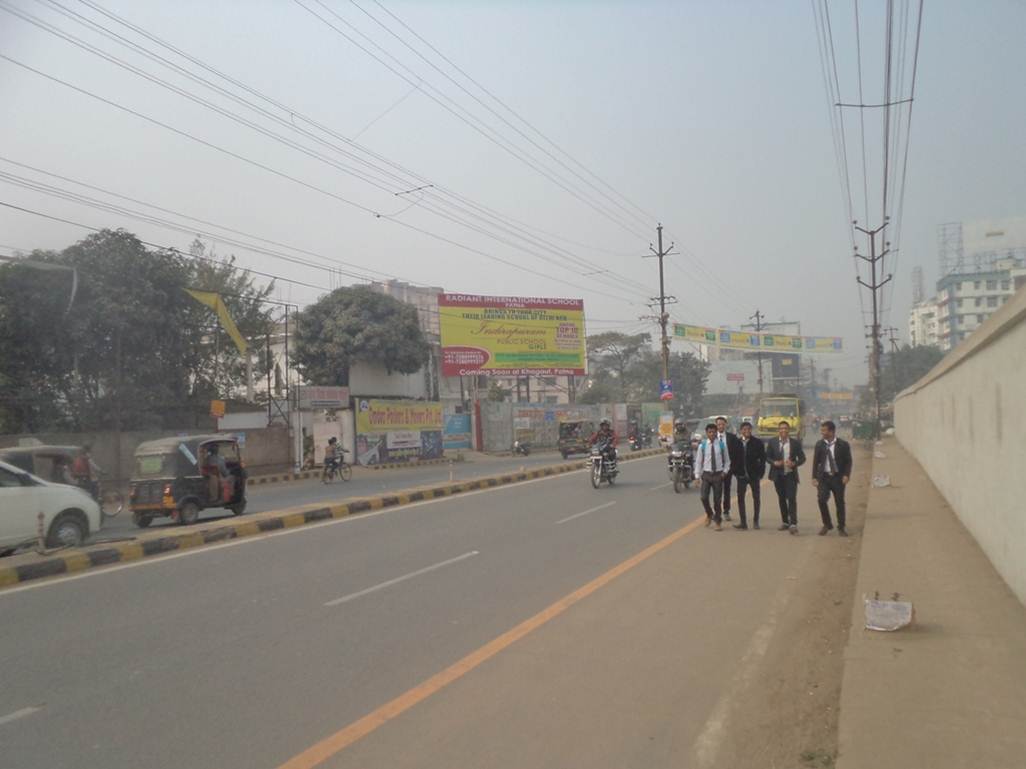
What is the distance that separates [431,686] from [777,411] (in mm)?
33870

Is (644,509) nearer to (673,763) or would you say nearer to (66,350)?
(673,763)

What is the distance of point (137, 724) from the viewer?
5148mm

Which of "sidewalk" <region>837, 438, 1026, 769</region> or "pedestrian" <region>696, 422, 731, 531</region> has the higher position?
"pedestrian" <region>696, 422, 731, 531</region>

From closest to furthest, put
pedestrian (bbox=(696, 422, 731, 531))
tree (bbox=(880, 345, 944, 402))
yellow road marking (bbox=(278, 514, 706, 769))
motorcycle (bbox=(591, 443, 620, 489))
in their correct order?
1. yellow road marking (bbox=(278, 514, 706, 769))
2. pedestrian (bbox=(696, 422, 731, 531))
3. motorcycle (bbox=(591, 443, 620, 489))
4. tree (bbox=(880, 345, 944, 402))

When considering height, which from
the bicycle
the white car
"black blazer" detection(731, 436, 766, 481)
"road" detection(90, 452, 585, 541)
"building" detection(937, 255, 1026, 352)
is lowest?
"road" detection(90, 452, 585, 541)

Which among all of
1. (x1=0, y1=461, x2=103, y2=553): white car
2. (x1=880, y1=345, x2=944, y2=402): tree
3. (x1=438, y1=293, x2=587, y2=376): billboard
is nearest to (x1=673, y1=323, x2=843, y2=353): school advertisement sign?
(x1=438, y1=293, x2=587, y2=376): billboard

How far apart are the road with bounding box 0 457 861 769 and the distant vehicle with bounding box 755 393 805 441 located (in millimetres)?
24496

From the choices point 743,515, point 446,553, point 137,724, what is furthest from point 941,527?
point 137,724

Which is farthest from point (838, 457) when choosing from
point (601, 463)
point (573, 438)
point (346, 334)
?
point (346, 334)

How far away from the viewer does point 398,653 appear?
21.6 feet

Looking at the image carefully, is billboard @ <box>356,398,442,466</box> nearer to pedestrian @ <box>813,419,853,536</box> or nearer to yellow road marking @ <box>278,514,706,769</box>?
pedestrian @ <box>813,419,853,536</box>

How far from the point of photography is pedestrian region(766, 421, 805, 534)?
11938 mm

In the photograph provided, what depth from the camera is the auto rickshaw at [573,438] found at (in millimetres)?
40969

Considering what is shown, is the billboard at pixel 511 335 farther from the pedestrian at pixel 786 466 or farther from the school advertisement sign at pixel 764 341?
the pedestrian at pixel 786 466
